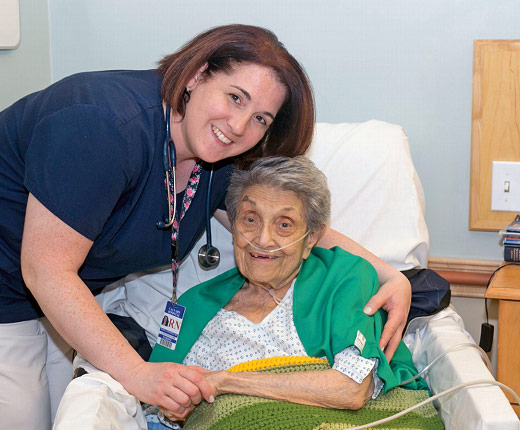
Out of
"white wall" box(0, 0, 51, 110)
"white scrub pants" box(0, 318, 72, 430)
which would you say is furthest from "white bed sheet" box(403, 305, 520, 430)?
"white wall" box(0, 0, 51, 110)

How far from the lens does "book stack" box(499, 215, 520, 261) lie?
7.38ft

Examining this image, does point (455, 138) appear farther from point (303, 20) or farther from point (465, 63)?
point (303, 20)

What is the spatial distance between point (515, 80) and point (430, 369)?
1.04m

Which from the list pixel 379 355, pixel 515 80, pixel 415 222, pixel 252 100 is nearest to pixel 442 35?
pixel 515 80

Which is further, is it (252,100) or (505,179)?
(505,179)

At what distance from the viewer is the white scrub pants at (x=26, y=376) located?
1789 millimetres

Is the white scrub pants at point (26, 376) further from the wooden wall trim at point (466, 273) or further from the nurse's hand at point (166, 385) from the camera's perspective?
the wooden wall trim at point (466, 273)

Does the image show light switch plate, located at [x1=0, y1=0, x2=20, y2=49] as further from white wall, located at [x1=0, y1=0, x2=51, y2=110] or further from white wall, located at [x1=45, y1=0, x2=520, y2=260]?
white wall, located at [x1=45, y1=0, x2=520, y2=260]

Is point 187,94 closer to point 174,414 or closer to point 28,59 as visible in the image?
point 174,414

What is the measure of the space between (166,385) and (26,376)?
1.63 feet

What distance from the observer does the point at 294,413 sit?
162cm

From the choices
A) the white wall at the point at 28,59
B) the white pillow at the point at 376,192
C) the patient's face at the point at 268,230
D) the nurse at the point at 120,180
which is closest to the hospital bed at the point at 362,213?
the white pillow at the point at 376,192

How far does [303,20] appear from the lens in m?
2.45

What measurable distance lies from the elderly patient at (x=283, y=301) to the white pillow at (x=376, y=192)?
245 millimetres
